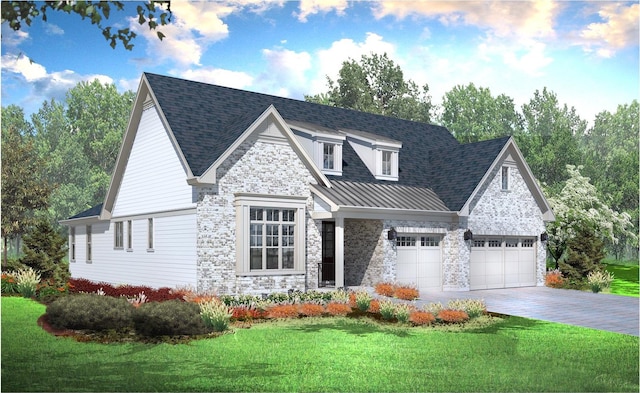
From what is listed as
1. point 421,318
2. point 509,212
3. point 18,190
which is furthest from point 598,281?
point 18,190

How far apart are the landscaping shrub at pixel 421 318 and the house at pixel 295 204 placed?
572 cm

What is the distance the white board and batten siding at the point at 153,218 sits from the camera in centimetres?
2083

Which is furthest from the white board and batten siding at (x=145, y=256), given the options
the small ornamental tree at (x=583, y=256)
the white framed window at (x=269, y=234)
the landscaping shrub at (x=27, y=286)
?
the small ornamental tree at (x=583, y=256)

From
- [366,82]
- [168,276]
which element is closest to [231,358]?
[168,276]

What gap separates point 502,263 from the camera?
28.0 metres

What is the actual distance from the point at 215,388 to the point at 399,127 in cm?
2394

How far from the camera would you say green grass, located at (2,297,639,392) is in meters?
10.3

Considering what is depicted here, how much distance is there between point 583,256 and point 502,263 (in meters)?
4.18

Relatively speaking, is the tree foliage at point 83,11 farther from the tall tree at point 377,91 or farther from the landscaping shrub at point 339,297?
the tall tree at point 377,91

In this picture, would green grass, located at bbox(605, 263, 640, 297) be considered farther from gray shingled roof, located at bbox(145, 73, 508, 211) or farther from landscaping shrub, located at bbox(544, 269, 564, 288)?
gray shingled roof, located at bbox(145, 73, 508, 211)

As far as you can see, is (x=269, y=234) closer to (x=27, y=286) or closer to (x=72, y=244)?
(x=27, y=286)

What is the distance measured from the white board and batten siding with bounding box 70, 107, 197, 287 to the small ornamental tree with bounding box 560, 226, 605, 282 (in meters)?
18.1

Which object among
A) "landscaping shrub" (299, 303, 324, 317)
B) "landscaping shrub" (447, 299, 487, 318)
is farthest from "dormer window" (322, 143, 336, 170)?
"landscaping shrub" (447, 299, 487, 318)

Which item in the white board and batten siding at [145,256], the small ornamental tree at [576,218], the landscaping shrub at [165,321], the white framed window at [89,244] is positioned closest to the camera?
the landscaping shrub at [165,321]
